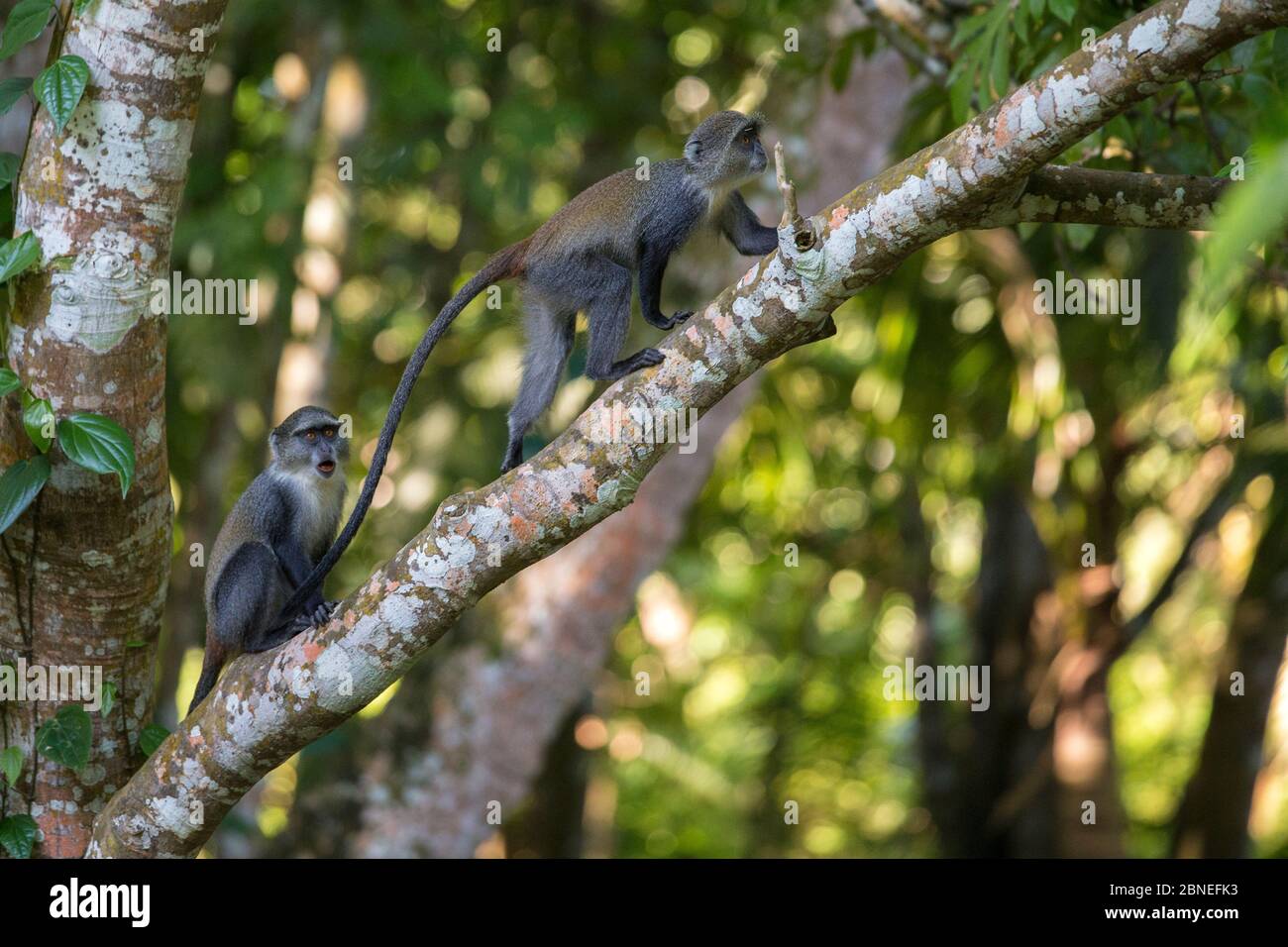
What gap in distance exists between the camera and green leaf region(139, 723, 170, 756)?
454 centimetres

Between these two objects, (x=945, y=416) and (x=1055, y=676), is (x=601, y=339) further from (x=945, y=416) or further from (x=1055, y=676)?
(x=1055, y=676)

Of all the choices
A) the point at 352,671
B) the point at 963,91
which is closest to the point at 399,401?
the point at 352,671

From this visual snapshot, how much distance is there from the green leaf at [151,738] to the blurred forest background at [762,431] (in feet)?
6.71

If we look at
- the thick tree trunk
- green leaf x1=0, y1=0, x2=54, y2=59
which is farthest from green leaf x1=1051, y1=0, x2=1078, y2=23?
green leaf x1=0, y1=0, x2=54, y2=59

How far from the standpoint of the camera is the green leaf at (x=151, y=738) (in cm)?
454

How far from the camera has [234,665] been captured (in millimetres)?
4109

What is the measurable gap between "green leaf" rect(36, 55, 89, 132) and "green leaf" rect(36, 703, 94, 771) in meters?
1.83

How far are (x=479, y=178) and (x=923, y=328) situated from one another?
12.3 feet

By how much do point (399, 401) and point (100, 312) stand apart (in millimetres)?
1043

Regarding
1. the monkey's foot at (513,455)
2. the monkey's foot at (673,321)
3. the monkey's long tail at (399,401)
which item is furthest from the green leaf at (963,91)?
the monkey's foot at (513,455)

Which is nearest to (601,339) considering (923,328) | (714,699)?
(923,328)

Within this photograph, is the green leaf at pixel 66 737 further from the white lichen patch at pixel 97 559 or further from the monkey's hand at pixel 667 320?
the monkey's hand at pixel 667 320

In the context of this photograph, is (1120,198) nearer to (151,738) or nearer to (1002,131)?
(1002,131)

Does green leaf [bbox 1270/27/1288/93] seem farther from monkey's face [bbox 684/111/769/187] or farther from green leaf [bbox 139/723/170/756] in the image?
green leaf [bbox 139/723/170/756]
